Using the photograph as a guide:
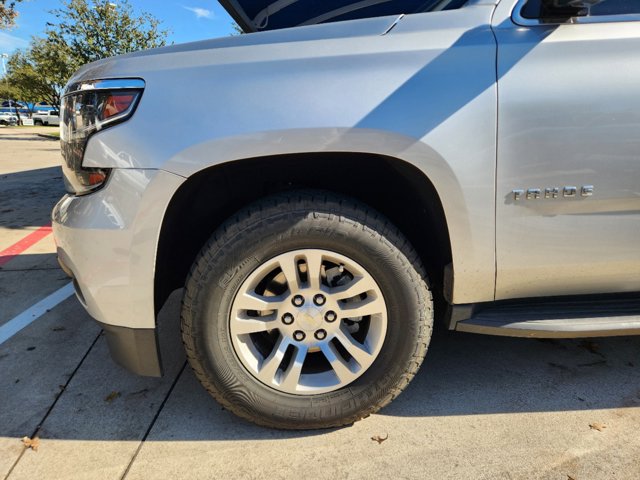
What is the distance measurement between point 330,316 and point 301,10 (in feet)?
7.63

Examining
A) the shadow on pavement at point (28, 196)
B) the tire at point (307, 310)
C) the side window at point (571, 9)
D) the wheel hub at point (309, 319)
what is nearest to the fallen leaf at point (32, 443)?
the tire at point (307, 310)

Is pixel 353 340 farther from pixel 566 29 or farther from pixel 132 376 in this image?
pixel 566 29

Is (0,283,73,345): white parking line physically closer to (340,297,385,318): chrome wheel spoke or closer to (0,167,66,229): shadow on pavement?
(0,167,66,229): shadow on pavement

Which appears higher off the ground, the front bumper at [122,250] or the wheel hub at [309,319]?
the front bumper at [122,250]

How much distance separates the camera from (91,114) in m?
1.66

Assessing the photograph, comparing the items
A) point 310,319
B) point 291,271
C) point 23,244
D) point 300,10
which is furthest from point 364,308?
point 23,244

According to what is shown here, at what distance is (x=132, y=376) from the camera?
7.48 ft

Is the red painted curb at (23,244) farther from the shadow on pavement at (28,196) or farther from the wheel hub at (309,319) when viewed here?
the wheel hub at (309,319)

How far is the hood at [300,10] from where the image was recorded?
9.75 ft

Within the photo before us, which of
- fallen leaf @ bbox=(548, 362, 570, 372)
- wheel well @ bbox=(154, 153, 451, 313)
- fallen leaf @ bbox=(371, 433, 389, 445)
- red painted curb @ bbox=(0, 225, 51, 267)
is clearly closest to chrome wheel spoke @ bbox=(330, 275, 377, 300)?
wheel well @ bbox=(154, 153, 451, 313)

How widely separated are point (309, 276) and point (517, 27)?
3.94 ft

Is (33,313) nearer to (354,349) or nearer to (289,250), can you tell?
(289,250)

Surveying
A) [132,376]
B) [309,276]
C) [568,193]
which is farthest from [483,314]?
[132,376]

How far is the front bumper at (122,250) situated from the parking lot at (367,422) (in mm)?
394
